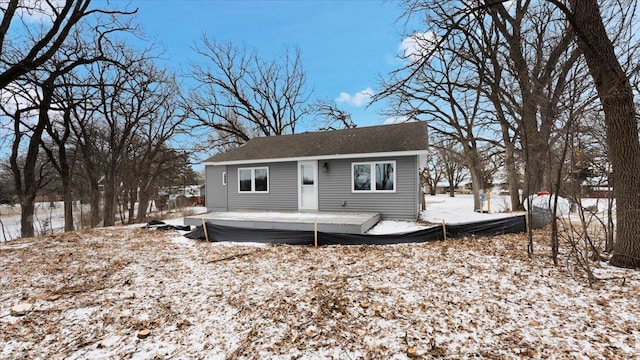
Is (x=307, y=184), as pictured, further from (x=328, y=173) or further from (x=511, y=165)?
(x=511, y=165)

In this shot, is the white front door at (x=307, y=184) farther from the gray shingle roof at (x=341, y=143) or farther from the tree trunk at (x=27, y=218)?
the tree trunk at (x=27, y=218)

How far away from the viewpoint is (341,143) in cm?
1126

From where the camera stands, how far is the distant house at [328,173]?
31.3 feet

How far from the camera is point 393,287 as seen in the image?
4.10m

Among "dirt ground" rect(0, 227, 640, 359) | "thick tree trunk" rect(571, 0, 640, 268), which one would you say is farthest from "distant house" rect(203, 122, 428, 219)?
"thick tree trunk" rect(571, 0, 640, 268)

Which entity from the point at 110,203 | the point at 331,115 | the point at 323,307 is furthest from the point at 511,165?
Result: the point at 110,203

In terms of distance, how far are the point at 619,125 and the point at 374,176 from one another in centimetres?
626

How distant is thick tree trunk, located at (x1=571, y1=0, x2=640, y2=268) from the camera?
427cm

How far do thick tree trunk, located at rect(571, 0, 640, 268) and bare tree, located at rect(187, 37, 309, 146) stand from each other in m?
19.3

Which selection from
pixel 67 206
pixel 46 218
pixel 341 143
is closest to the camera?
pixel 341 143

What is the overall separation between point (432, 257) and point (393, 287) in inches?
72.0

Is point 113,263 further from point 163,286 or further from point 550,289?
point 550,289

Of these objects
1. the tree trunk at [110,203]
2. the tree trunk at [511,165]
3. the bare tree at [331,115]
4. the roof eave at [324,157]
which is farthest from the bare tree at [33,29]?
the tree trunk at [511,165]

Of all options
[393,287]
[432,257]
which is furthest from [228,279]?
[432,257]
